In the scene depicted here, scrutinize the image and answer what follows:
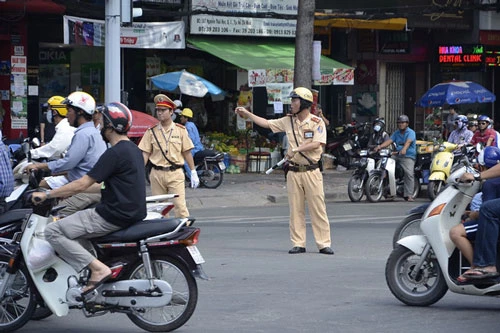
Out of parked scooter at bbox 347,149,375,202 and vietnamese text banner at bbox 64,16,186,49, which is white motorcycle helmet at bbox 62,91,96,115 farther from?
vietnamese text banner at bbox 64,16,186,49

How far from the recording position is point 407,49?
29.5 meters

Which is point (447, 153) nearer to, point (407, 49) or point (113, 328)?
point (407, 49)

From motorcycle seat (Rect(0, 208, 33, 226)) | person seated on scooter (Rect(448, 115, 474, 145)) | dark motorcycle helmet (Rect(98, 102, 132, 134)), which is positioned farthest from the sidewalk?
dark motorcycle helmet (Rect(98, 102, 132, 134))

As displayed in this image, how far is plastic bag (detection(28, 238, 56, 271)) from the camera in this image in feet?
25.2

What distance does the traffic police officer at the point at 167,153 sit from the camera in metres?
12.4

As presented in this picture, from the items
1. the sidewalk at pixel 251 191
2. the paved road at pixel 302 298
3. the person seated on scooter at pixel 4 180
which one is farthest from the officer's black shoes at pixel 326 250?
the sidewalk at pixel 251 191

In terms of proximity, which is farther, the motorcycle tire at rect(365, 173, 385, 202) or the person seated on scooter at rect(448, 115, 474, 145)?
the person seated on scooter at rect(448, 115, 474, 145)

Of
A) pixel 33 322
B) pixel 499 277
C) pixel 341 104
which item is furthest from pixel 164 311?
pixel 341 104

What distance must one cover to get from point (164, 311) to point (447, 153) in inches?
520

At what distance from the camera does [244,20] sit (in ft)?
85.9

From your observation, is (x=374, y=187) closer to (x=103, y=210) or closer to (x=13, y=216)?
(x=13, y=216)

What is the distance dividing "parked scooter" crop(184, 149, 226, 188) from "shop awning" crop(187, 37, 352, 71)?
11.3ft

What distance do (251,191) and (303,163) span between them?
30.5ft

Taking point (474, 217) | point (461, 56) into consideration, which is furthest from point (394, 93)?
point (474, 217)
